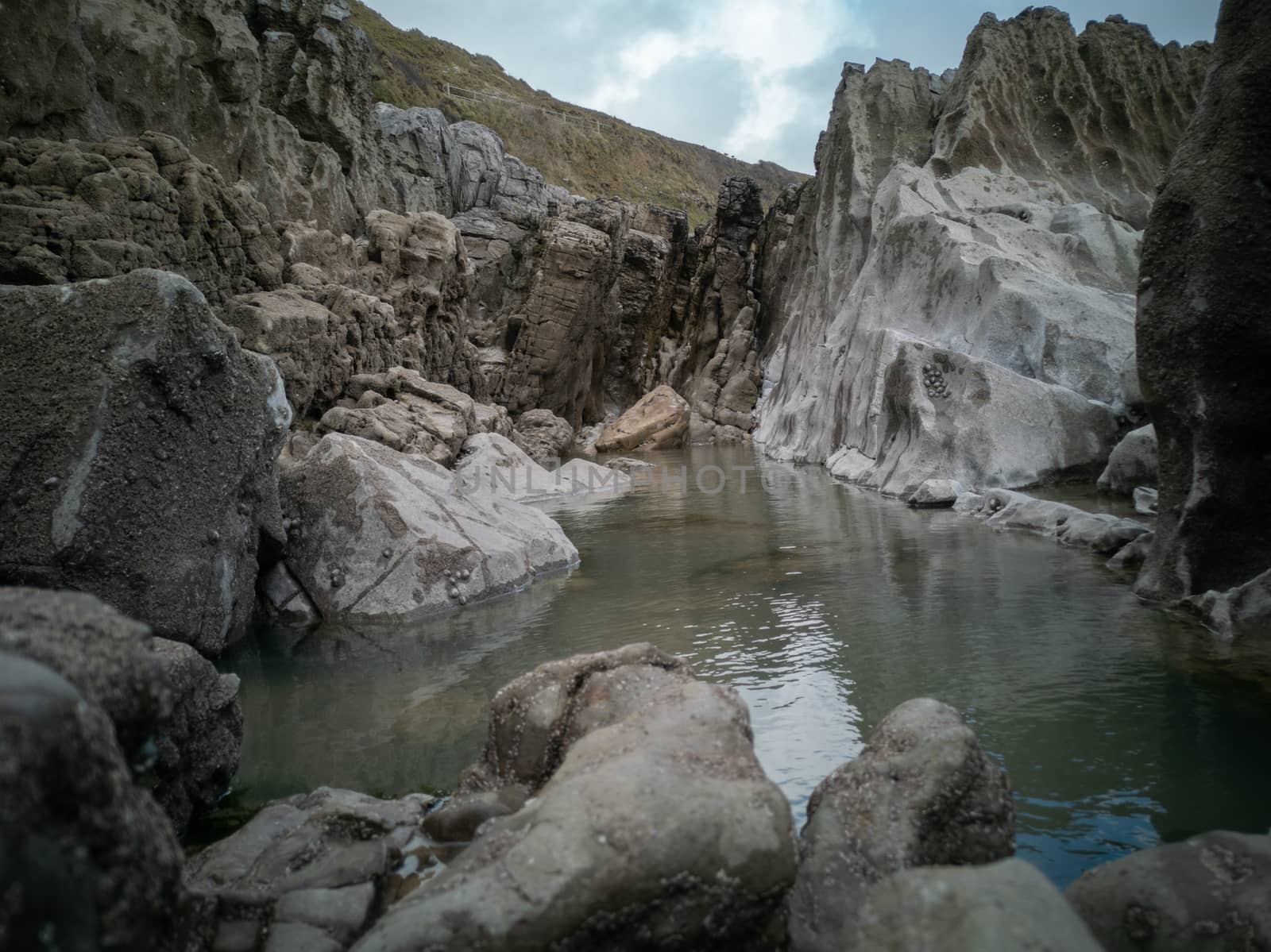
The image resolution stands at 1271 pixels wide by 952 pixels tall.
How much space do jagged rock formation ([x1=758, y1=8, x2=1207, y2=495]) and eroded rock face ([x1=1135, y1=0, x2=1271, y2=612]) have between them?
23.1 ft

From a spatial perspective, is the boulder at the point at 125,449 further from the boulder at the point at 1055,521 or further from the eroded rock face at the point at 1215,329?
the boulder at the point at 1055,521

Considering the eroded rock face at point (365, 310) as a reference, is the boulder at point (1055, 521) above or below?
below

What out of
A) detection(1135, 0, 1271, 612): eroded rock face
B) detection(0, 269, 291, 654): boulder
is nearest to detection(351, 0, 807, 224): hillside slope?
detection(0, 269, 291, 654): boulder

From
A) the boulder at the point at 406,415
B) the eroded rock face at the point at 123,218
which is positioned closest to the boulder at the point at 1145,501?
the boulder at the point at 406,415

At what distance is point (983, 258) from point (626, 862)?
1804 centimetres

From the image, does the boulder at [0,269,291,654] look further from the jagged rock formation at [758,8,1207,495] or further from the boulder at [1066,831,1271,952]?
the jagged rock formation at [758,8,1207,495]

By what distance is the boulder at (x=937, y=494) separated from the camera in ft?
41.4

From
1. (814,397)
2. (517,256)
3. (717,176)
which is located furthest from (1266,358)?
(717,176)

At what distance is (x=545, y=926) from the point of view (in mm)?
2033

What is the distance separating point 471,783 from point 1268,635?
5.31m

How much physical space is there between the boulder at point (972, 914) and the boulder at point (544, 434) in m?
23.8

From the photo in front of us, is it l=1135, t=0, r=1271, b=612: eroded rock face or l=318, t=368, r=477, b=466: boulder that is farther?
l=318, t=368, r=477, b=466: boulder

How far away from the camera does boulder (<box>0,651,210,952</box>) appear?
133 cm

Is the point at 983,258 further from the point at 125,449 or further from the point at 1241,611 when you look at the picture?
the point at 125,449
